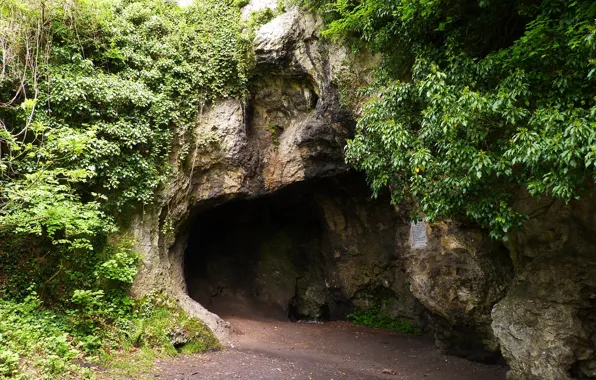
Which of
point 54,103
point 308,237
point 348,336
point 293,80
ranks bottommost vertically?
point 348,336

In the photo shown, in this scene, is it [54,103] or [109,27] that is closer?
[54,103]

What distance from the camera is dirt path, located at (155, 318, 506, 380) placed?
285 inches

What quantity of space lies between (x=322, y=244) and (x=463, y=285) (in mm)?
6695

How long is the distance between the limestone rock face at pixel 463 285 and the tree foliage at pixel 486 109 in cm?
309

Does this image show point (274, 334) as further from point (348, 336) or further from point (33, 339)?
point (33, 339)

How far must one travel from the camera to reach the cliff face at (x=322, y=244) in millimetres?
6043

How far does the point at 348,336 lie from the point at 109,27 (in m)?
10.6

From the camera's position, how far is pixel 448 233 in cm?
898

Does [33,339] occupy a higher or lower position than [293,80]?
lower

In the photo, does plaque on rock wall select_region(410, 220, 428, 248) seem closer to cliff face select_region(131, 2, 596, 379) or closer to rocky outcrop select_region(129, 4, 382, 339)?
cliff face select_region(131, 2, 596, 379)

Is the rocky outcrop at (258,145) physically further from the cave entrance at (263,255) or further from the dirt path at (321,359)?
the cave entrance at (263,255)

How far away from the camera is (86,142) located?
778 cm

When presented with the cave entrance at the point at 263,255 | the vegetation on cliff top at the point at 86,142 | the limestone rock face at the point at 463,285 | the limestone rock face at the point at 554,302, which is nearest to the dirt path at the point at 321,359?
the limestone rock face at the point at 463,285

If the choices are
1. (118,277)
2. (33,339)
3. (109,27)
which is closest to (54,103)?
(109,27)
